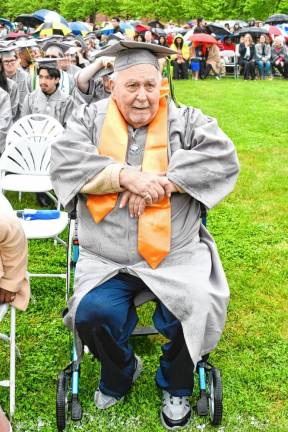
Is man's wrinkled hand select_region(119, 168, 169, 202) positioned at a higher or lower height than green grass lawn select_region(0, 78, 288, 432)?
higher

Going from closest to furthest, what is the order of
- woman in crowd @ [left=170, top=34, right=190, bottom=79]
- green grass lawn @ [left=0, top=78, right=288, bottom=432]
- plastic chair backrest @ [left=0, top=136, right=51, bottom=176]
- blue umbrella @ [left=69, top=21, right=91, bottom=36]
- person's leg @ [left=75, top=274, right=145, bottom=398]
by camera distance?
1. person's leg @ [left=75, top=274, right=145, bottom=398]
2. green grass lawn @ [left=0, top=78, right=288, bottom=432]
3. plastic chair backrest @ [left=0, top=136, right=51, bottom=176]
4. woman in crowd @ [left=170, top=34, right=190, bottom=79]
5. blue umbrella @ [left=69, top=21, right=91, bottom=36]

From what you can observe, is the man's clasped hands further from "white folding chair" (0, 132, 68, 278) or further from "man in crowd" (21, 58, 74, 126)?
"man in crowd" (21, 58, 74, 126)

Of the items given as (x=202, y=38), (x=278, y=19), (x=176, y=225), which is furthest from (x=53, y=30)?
(x=176, y=225)

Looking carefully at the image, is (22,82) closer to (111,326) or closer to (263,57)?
(111,326)

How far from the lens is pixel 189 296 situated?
9.82 feet

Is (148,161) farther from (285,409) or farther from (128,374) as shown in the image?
(285,409)

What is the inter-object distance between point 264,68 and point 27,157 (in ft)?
58.9

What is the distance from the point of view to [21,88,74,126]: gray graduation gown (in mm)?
6645

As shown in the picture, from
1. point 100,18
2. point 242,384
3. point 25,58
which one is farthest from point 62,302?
point 100,18

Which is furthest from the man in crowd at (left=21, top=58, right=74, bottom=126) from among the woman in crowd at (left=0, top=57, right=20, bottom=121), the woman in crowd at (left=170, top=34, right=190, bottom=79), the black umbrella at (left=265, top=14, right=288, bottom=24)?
the black umbrella at (left=265, top=14, right=288, bottom=24)

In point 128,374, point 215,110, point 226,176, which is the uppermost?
point 226,176

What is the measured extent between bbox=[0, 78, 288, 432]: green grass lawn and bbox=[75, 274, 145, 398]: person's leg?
23 centimetres

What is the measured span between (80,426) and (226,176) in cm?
158

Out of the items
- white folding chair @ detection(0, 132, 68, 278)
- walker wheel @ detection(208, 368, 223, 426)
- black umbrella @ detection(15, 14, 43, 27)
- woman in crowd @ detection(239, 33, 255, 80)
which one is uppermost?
white folding chair @ detection(0, 132, 68, 278)
